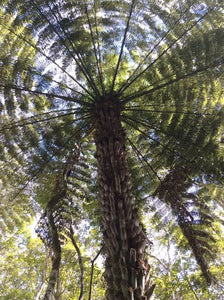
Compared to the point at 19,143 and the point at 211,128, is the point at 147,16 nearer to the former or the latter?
the point at 211,128

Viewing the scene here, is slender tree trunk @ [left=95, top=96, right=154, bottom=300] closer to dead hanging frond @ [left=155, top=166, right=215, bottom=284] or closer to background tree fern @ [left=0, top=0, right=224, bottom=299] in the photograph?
background tree fern @ [left=0, top=0, right=224, bottom=299]

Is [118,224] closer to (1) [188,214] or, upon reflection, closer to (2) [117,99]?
(1) [188,214]

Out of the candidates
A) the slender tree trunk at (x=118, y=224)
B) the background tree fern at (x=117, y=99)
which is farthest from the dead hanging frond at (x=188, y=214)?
the slender tree trunk at (x=118, y=224)

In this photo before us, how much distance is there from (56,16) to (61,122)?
1.49 m

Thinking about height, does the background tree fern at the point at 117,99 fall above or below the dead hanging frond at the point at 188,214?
above

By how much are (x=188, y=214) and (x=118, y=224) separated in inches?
60.2

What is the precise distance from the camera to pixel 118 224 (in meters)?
1.57

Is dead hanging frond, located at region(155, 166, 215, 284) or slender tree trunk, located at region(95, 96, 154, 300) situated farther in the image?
dead hanging frond, located at region(155, 166, 215, 284)

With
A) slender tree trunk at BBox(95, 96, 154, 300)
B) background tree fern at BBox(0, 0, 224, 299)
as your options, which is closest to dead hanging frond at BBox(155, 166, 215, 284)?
background tree fern at BBox(0, 0, 224, 299)

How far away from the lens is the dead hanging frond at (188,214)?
2.78m

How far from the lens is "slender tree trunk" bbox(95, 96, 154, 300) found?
129 centimetres

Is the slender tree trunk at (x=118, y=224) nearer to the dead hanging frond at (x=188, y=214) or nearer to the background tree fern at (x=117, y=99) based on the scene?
the background tree fern at (x=117, y=99)

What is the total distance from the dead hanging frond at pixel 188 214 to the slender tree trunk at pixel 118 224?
1.10m

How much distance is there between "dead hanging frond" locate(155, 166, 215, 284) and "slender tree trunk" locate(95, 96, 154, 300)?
3.61 ft
